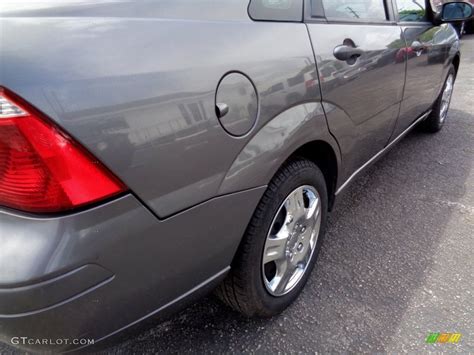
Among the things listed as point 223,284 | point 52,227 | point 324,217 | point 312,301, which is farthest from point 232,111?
point 312,301

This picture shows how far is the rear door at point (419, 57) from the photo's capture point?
2.66 meters

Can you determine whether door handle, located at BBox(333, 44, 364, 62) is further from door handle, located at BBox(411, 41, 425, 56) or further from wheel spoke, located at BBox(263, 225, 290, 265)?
door handle, located at BBox(411, 41, 425, 56)

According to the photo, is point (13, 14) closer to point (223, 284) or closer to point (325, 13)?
point (223, 284)

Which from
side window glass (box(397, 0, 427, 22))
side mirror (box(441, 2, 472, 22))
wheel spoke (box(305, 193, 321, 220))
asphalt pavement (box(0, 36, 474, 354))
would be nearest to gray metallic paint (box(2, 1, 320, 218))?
wheel spoke (box(305, 193, 321, 220))

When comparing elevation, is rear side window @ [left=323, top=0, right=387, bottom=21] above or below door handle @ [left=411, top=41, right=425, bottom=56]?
above

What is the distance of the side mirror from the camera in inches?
122

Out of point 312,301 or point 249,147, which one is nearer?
point 249,147

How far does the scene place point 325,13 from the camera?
5.87 feet

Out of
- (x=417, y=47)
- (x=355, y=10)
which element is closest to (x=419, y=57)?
(x=417, y=47)

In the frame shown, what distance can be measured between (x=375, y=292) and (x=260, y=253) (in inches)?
33.4

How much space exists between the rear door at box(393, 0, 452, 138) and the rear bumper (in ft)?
7.01

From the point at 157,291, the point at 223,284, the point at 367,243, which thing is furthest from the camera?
the point at 367,243

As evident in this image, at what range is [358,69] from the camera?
1.89m

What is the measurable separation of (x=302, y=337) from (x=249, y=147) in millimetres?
1032
